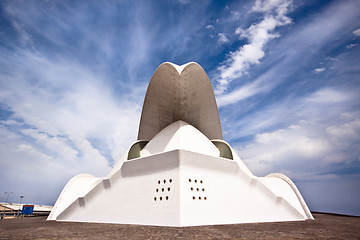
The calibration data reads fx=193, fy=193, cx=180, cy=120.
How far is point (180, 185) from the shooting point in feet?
27.5

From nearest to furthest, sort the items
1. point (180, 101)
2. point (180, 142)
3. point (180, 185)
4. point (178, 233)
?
point (178, 233) → point (180, 185) → point (180, 142) → point (180, 101)

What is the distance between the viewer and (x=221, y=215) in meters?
8.71

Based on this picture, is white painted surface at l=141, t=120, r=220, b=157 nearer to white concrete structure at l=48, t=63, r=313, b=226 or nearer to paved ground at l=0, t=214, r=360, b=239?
white concrete structure at l=48, t=63, r=313, b=226

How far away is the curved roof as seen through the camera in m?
16.4

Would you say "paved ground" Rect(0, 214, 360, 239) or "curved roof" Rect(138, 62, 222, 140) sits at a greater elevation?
"curved roof" Rect(138, 62, 222, 140)

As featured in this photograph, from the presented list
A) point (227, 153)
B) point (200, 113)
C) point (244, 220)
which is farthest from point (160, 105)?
point (244, 220)

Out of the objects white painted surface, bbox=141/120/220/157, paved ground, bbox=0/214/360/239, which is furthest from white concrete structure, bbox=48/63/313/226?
paved ground, bbox=0/214/360/239

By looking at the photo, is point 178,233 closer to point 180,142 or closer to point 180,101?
point 180,142

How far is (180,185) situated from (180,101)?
1034cm

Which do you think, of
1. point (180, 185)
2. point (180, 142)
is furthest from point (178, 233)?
point (180, 142)

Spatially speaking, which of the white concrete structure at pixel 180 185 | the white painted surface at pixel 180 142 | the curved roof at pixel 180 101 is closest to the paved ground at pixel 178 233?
the white concrete structure at pixel 180 185

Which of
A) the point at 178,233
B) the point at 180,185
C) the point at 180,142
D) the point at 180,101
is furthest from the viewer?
the point at 180,101

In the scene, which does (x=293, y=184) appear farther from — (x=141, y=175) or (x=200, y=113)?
(x=141, y=175)

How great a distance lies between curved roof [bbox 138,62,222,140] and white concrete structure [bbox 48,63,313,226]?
0.09 m
